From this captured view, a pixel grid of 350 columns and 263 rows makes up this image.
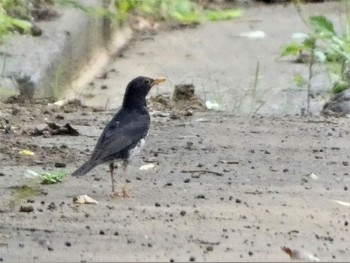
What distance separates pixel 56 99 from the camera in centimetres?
954

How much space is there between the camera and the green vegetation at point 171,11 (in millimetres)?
3830

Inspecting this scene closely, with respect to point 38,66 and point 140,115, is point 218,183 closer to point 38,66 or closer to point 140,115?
point 140,115

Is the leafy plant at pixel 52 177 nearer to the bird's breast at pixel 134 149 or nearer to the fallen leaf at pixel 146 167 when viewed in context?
the bird's breast at pixel 134 149

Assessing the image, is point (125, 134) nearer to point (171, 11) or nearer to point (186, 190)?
point (186, 190)

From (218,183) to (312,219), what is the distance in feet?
3.08

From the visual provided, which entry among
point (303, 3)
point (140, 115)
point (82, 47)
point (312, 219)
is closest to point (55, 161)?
point (140, 115)

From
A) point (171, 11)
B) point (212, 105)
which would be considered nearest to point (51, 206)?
point (171, 11)

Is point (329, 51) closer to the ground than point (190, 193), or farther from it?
closer to the ground

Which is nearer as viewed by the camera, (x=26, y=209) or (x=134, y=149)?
(x=26, y=209)

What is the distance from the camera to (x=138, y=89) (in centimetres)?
720

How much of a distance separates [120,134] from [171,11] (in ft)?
9.00

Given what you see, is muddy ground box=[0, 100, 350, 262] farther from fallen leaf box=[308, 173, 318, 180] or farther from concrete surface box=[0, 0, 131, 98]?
concrete surface box=[0, 0, 131, 98]

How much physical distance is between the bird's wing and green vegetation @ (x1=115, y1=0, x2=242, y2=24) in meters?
2.47

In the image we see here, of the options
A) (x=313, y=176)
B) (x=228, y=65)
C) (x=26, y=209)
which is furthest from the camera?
(x=228, y=65)
